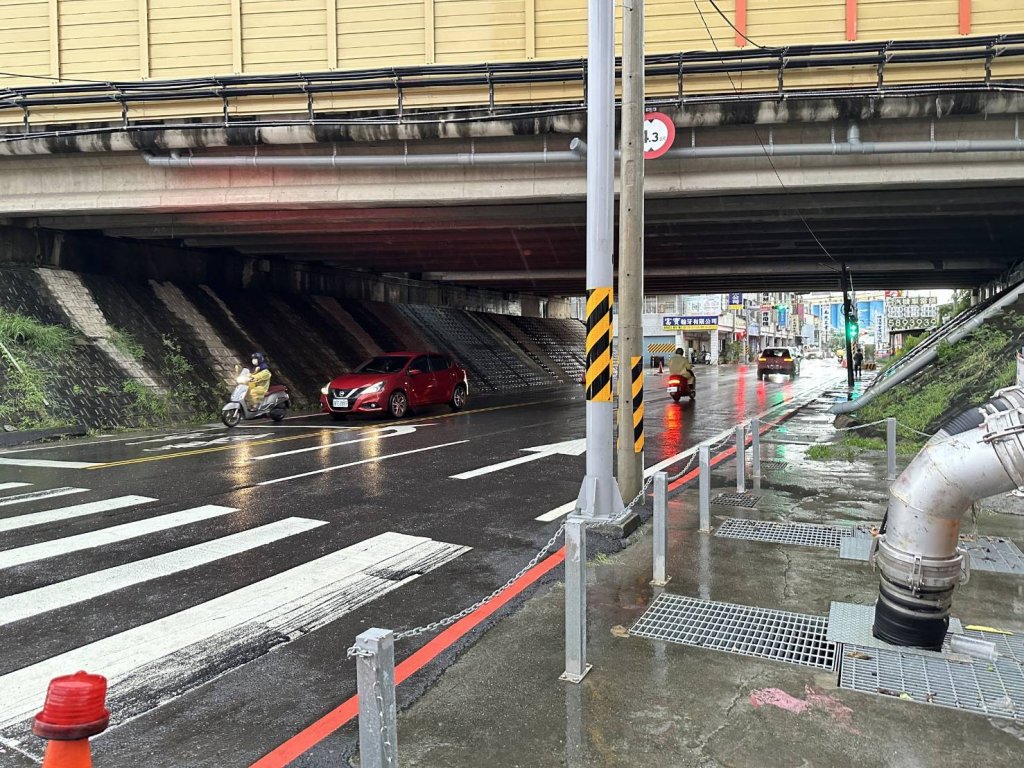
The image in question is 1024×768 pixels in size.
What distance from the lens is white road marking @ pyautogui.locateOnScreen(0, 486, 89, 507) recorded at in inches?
335

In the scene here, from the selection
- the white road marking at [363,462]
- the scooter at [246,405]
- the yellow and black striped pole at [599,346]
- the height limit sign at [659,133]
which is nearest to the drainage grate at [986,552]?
the yellow and black striped pole at [599,346]

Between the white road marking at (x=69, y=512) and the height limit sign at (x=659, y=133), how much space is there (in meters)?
10.7

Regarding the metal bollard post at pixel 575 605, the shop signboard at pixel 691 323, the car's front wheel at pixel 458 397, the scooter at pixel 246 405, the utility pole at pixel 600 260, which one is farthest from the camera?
the shop signboard at pixel 691 323

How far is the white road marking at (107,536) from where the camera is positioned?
6.34 m

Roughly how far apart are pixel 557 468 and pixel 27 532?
6.86m

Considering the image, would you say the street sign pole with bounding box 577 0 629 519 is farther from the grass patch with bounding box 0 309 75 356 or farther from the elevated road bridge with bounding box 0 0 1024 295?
the grass patch with bounding box 0 309 75 356

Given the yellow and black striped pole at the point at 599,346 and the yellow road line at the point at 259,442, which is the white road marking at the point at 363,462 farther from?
the yellow and black striped pole at the point at 599,346

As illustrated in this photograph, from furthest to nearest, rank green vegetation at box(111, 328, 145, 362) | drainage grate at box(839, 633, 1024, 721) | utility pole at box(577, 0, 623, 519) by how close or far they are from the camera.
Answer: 1. green vegetation at box(111, 328, 145, 362)
2. utility pole at box(577, 0, 623, 519)
3. drainage grate at box(839, 633, 1024, 721)

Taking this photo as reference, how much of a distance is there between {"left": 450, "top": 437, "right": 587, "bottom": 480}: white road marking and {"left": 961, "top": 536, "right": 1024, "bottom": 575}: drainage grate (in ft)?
20.1

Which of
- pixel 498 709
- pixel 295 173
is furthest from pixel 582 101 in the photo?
pixel 498 709

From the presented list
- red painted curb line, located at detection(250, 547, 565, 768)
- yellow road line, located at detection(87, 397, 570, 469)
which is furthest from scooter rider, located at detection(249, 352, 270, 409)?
red painted curb line, located at detection(250, 547, 565, 768)

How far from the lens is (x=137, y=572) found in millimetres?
5902

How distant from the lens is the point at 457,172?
15.4 meters

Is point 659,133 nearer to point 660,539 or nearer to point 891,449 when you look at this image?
point 891,449
